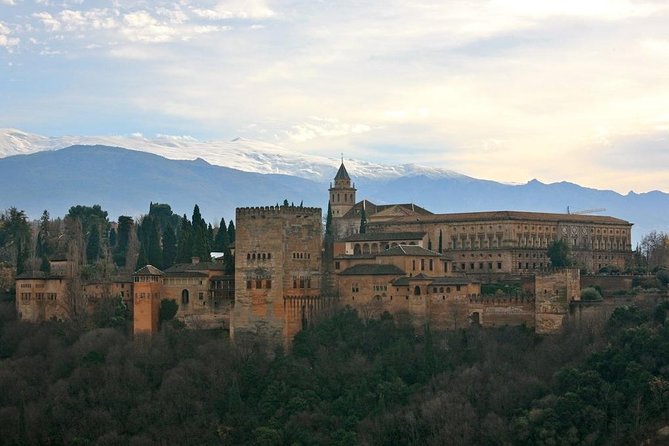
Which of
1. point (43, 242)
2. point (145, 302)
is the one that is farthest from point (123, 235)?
point (145, 302)

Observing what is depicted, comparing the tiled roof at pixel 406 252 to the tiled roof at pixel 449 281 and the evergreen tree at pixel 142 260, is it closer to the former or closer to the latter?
the tiled roof at pixel 449 281

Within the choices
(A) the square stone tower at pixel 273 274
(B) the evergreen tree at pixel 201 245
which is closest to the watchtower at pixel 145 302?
(A) the square stone tower at pixel 273 274

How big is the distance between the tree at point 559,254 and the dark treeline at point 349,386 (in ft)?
43.0

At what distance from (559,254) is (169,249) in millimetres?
21614

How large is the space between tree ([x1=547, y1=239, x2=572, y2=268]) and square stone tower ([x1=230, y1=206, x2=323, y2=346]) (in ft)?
52.6

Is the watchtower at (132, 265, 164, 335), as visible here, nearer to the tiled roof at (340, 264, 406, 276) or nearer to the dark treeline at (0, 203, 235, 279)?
the dark treeline at (0, 203, 235, 279)

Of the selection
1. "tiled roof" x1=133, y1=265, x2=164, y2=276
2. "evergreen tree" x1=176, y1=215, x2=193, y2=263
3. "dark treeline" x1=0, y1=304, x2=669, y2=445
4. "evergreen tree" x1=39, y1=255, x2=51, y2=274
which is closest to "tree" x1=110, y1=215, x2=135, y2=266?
"evergreen tree" x1=39, y1=255, x2=51, y2=274

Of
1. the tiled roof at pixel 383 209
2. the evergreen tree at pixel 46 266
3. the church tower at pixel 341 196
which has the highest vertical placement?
the church tower at pixel 341 196

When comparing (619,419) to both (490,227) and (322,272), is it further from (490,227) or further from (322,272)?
(490,227)

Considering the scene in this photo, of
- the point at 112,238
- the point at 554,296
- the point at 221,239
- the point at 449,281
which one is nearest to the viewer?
the point at 554,296

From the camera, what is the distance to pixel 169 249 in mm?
75812

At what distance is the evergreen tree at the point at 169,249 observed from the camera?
244ft

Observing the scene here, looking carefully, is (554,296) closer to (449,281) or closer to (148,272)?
(449,281)

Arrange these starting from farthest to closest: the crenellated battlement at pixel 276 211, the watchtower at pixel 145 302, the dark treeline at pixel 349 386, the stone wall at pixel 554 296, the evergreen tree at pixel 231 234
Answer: the evergreen tree at pixel 231 234
the watchtower at pixel 145 302
the crenellated battlement at pixel 276 211
the stone wall at pixel 554 296
the dark treeline at pixel 349 386
